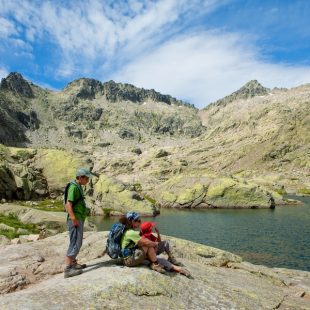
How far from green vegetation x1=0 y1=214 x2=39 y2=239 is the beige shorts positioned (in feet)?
71.7

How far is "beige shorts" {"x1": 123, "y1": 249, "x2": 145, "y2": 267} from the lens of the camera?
15208mm

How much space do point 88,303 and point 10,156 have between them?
98493 millimetres

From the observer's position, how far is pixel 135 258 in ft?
50.0

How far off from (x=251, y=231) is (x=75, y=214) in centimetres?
5468

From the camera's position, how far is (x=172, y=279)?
50.0 feet

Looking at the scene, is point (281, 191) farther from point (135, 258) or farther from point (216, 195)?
point (135, 258)

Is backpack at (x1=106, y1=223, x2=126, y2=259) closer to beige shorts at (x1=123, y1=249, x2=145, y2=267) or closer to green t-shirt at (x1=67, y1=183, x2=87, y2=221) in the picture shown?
beige shorts at (x1=123, y1=249, x2=145, y2=267)

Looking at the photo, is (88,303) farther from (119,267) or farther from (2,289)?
(2,289)

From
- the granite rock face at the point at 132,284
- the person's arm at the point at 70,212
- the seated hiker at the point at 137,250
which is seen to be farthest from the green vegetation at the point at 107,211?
the person's arm at the point at 70,212

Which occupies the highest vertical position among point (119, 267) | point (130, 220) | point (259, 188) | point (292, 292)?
point (259, 188)

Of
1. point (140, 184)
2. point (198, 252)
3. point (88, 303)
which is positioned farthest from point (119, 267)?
point (140, 184)

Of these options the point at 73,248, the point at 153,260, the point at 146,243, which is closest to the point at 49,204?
the point at 73,248

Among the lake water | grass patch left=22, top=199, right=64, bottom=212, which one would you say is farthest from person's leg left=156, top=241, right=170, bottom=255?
grass patch left=22, top=199, right=64, bottom=212

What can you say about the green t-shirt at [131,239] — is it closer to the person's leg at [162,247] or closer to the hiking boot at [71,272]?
the person's leg at [162,247]
